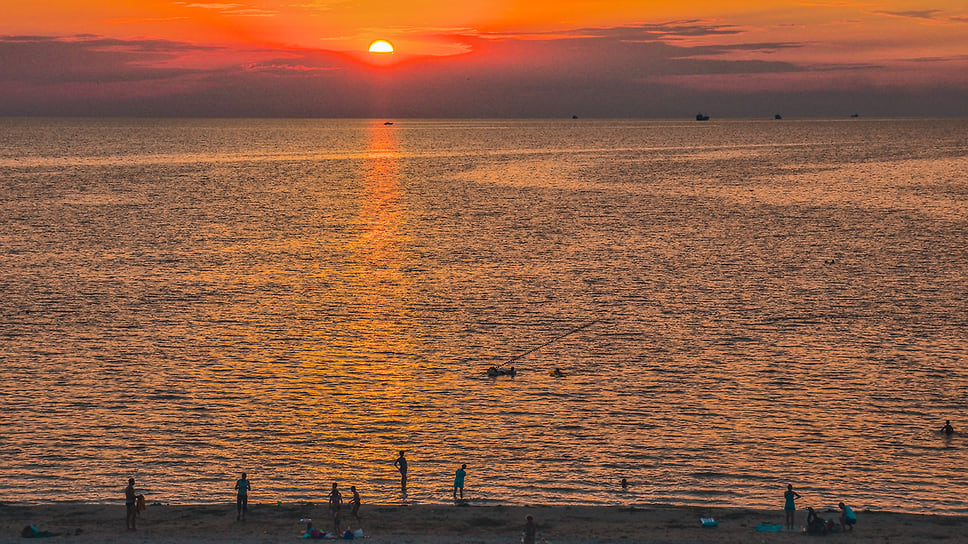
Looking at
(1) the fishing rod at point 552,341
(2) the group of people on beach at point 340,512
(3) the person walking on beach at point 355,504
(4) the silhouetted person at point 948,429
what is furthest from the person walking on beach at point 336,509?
(4) the silhouetted person at point 948,429

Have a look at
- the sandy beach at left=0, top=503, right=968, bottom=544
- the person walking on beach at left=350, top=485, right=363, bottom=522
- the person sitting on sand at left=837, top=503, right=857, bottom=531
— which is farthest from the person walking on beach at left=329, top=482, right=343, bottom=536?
the person sitting on sand at left=837, top=503, right=857, bottom=531

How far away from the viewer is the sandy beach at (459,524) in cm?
3142

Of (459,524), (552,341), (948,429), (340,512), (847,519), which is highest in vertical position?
(552,341)

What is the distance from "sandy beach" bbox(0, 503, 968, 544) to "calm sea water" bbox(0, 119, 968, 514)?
2.22 m

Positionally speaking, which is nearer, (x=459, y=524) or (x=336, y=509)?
(x=336, y=509)

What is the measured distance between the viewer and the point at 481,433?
149ft

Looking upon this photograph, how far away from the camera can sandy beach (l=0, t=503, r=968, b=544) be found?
103 ft

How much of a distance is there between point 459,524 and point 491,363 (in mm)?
23973

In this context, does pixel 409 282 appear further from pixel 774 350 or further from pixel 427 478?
pixel 427 478

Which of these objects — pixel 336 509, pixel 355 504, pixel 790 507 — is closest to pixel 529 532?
pixel 336 509

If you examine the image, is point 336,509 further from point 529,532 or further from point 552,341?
point 552,341

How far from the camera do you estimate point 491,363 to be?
187 feet

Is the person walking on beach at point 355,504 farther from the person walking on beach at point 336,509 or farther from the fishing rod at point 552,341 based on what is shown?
the fishing rod at point 552,341

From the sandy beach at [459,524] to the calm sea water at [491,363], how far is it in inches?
87.4
